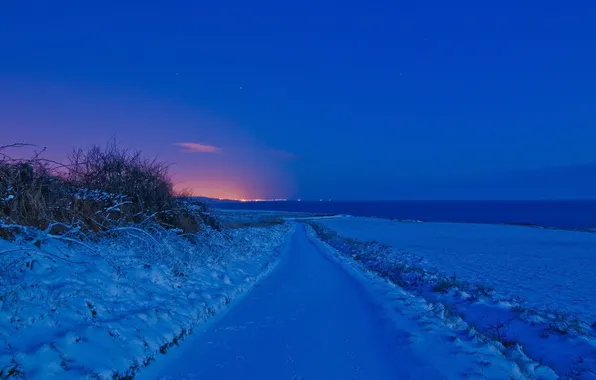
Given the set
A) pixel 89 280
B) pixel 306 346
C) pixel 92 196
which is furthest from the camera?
pixel 92 196

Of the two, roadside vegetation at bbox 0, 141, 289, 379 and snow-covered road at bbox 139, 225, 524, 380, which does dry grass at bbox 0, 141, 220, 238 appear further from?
snow-covered road at bbox 139, 225, 524, 380

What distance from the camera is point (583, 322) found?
25.1ft

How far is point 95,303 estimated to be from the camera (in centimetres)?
523

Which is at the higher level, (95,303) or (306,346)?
(95,303)

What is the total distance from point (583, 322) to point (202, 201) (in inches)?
553

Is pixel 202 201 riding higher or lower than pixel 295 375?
higher

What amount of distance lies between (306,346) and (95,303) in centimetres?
317

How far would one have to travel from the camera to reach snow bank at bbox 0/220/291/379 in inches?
150

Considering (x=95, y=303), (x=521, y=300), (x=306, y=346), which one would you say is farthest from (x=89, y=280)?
(x=521, y=300)

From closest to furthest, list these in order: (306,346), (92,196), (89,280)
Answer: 1. (306,346)
2. (89,280)
3. (92,196)

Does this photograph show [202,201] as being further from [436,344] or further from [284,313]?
[436,344]

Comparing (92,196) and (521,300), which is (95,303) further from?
(521,300)

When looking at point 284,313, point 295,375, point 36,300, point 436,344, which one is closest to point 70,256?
point 36,300

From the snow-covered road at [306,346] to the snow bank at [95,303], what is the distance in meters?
0.43
